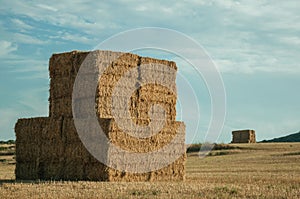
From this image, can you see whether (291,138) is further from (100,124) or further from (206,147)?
(100,124)

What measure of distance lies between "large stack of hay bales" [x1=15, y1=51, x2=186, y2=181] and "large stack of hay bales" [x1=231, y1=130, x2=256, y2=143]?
119ft

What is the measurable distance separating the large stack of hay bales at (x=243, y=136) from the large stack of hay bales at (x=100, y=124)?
36238 millimetres

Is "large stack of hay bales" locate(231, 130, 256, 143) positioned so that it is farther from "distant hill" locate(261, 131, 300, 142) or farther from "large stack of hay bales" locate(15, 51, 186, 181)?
"distant hill" locate(261, 131, 300, 142)

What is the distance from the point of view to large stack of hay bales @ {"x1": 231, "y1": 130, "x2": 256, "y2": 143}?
186ft

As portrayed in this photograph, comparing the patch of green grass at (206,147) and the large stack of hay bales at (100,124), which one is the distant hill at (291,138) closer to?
the patch of green grass at (206,147)

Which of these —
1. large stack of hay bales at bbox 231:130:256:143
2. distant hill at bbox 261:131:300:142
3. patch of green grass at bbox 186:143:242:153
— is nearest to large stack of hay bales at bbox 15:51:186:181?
patch of green grass at bbox 186:143:242:153

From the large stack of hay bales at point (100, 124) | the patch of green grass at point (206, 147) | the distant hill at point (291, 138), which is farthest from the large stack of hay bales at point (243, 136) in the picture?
the distant hill at point (291, 138)

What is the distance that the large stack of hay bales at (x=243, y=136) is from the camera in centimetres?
5662

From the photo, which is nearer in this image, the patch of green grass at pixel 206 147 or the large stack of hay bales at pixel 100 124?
the large stack of hay bales at pixel 100 124

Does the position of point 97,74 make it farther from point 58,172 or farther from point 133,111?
point 58,172

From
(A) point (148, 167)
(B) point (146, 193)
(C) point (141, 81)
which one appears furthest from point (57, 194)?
(C) point (141, 81)

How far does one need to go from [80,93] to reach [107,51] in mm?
1773

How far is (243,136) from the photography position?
5731 centimetres

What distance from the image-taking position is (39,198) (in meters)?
12.8
